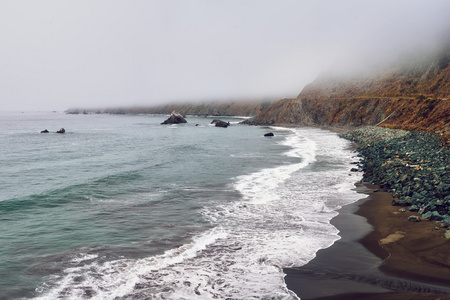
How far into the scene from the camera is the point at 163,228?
14391 millimetres

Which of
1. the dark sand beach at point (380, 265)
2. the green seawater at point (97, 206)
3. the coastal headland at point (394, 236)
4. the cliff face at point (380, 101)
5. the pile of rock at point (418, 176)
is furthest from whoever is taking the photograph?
the cliff face at point (380, 101)

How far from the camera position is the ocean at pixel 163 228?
31.0 feet

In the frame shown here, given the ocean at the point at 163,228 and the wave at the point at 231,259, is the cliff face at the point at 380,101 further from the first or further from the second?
the wave at the point at 231,259

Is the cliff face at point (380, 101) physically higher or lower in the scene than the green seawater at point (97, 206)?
higher

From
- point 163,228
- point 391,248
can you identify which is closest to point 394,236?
point 391,248

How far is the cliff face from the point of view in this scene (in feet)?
179

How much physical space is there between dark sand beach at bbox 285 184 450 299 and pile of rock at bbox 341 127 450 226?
134 centimetres

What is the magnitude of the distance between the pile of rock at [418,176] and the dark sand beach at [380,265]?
4.39 ft

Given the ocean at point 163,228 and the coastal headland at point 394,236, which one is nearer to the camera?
the coastal headland at point 394,236

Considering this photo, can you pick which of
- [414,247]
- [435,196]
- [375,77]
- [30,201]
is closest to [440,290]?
[414,247]

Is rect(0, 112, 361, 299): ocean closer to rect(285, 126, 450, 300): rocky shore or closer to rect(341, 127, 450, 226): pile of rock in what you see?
rect(285, 126, 450, 300): rocky shore

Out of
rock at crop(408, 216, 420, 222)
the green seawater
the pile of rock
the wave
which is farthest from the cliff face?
the green seawater

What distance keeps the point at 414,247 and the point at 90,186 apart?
1978cm

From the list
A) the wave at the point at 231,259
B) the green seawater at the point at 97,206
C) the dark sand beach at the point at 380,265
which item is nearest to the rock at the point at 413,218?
the dark sand beach at the point at 380,265
